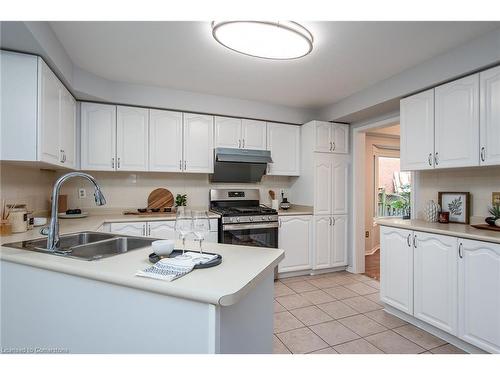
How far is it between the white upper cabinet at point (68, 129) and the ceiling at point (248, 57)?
14.4 inches

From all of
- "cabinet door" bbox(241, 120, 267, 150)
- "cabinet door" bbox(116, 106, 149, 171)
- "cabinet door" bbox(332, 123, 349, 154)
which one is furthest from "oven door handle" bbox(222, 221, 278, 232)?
"cabinet door" bbox(332, 123, 349, 154)

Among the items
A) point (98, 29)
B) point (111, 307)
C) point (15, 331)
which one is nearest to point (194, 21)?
point (98, 29)

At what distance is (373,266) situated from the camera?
4156mm

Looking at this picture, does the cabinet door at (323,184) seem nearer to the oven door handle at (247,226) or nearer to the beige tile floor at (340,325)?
the oven door handle at (247,226)

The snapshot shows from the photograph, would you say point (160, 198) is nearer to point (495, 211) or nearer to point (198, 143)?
point (198, 143)

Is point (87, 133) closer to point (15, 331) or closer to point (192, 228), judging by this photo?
point (15, 331)

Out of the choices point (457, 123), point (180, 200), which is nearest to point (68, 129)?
point (180, 200)

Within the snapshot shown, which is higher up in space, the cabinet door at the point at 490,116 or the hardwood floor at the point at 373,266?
the cabinet door at the point at 490,116

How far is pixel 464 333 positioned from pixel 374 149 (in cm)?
344

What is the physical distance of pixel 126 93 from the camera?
2.99 m

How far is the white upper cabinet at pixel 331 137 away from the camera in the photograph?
11.8 feet

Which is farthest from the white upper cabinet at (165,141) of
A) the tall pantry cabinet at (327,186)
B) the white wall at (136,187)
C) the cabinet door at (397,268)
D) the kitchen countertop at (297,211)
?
the cabinet door at (397,268)

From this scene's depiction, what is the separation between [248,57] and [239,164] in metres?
1.50

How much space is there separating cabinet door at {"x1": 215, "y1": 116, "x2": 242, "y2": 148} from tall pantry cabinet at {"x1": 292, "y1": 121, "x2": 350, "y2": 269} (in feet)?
3.18
